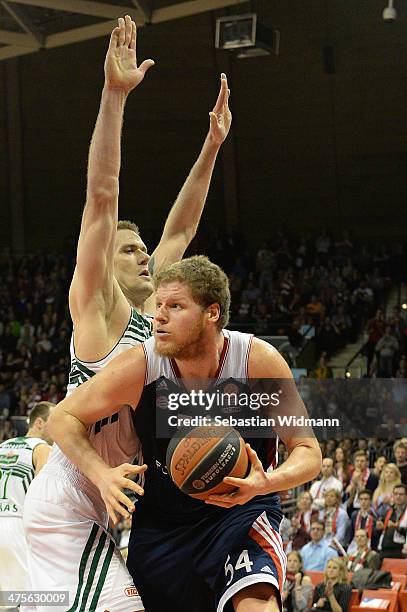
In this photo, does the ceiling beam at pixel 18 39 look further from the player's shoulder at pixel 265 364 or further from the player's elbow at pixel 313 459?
the player's elbow at pixel 313 459

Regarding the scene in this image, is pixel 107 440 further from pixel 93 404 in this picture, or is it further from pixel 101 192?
pixel 101 192

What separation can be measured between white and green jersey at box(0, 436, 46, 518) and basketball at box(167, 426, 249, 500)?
332 cm

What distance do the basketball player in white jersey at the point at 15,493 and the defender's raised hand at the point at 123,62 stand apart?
3.07 m

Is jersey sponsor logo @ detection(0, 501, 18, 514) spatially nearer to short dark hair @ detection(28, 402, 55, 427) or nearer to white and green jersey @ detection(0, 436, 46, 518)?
white and green jersey @ detection(0, 436, 46, 518)

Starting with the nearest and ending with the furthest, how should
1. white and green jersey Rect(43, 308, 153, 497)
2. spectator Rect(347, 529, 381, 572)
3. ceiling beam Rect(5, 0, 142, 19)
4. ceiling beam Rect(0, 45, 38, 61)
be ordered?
white and green jersey Rect(43, 308, 153, 497), spectator Rect(347, 529, 381, 572), ceiling beam Rect(5, 0, 142, 19), ceiling beam Rect(0, 45, 38, 61)

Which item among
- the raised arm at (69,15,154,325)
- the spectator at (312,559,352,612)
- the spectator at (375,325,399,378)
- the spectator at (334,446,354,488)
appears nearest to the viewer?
the raised arm at (69,15,154,325)

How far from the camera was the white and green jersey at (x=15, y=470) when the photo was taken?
658 cm

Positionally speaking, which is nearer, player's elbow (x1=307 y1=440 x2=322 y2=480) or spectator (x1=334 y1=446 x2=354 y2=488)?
player's elbow (x1=307 y1=440 x2=322 y2=480)

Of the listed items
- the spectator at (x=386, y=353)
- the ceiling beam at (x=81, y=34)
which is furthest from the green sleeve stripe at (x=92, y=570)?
the ceiling beam at (x=81, y=34)

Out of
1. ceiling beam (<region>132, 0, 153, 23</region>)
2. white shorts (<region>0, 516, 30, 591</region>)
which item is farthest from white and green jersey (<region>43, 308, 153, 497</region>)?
ceiling beam (<region>132, 0, 153, 23</region>)

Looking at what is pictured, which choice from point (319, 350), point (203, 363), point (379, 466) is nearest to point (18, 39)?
point (319, 350)

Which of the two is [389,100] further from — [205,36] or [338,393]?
[338,393]

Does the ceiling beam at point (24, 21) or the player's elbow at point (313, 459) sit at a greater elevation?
the ceiling beam at point (24, 21)

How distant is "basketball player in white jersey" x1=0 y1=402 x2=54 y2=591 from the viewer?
6613mm
